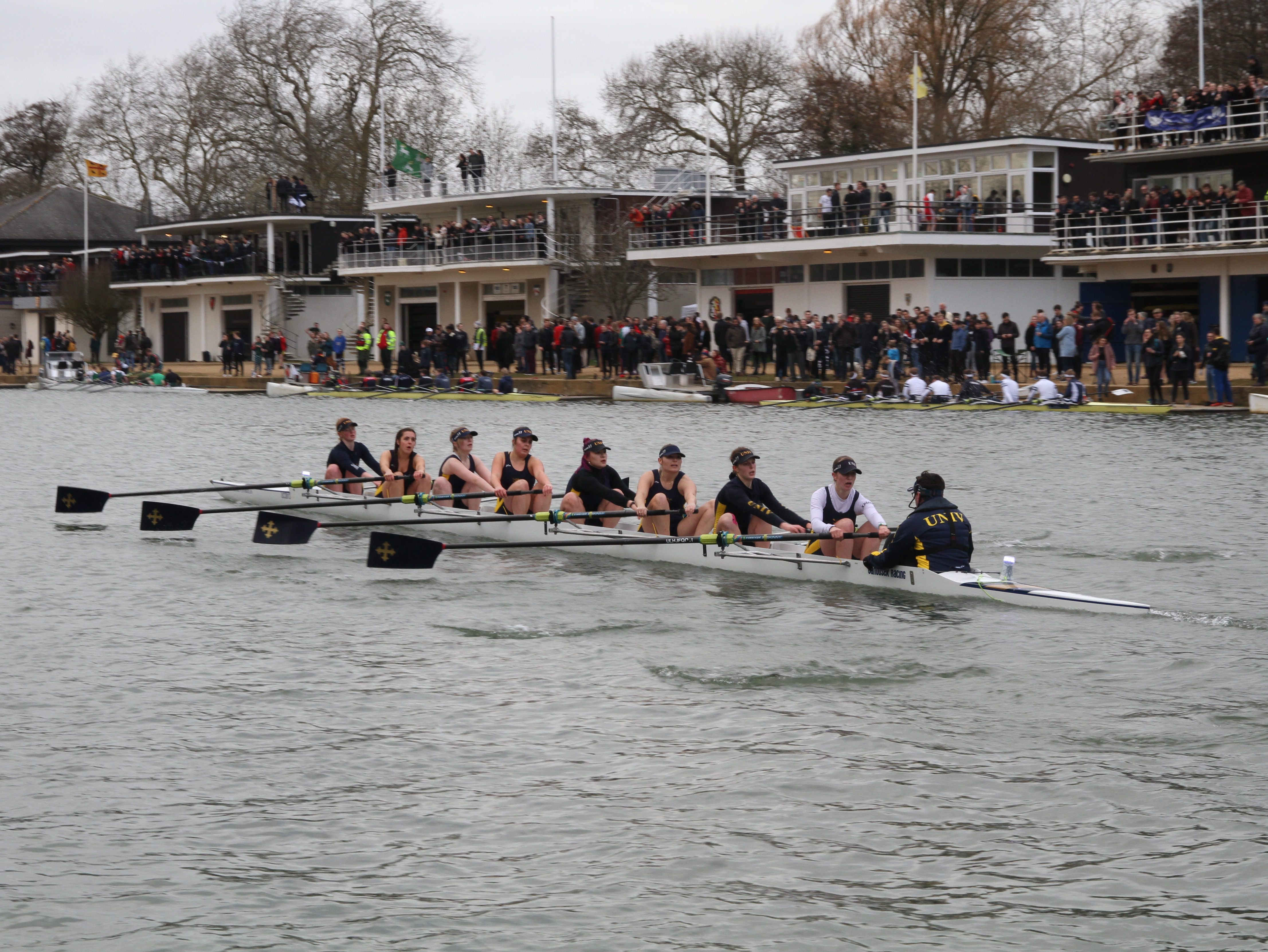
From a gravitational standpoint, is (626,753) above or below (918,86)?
below

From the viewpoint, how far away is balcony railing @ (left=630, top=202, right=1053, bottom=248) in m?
45.2

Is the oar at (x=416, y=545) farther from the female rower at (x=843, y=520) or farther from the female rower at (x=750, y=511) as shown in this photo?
the female rower at (x=843, y=520)

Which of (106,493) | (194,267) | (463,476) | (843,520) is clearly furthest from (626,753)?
(194,267)

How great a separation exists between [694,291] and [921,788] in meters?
49.0

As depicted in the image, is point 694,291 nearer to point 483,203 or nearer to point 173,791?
point 483,203

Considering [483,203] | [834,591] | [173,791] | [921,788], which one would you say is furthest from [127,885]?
[483,203]

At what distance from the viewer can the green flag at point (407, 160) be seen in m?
59.8

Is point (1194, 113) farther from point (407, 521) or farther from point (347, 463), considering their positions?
point (407, 521)

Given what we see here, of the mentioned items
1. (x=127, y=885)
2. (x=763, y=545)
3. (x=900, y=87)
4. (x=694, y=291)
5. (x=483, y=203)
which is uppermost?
(x=900, y=87)

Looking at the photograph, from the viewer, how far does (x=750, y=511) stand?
51.6 feet

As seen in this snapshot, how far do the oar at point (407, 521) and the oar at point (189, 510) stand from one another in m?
0.27

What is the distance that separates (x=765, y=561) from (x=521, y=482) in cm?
363

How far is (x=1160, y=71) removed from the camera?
2264 inches

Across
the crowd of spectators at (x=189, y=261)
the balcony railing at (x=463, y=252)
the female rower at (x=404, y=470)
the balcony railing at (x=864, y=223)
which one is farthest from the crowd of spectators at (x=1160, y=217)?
the crowd of spectators at (x=189, y=261)
